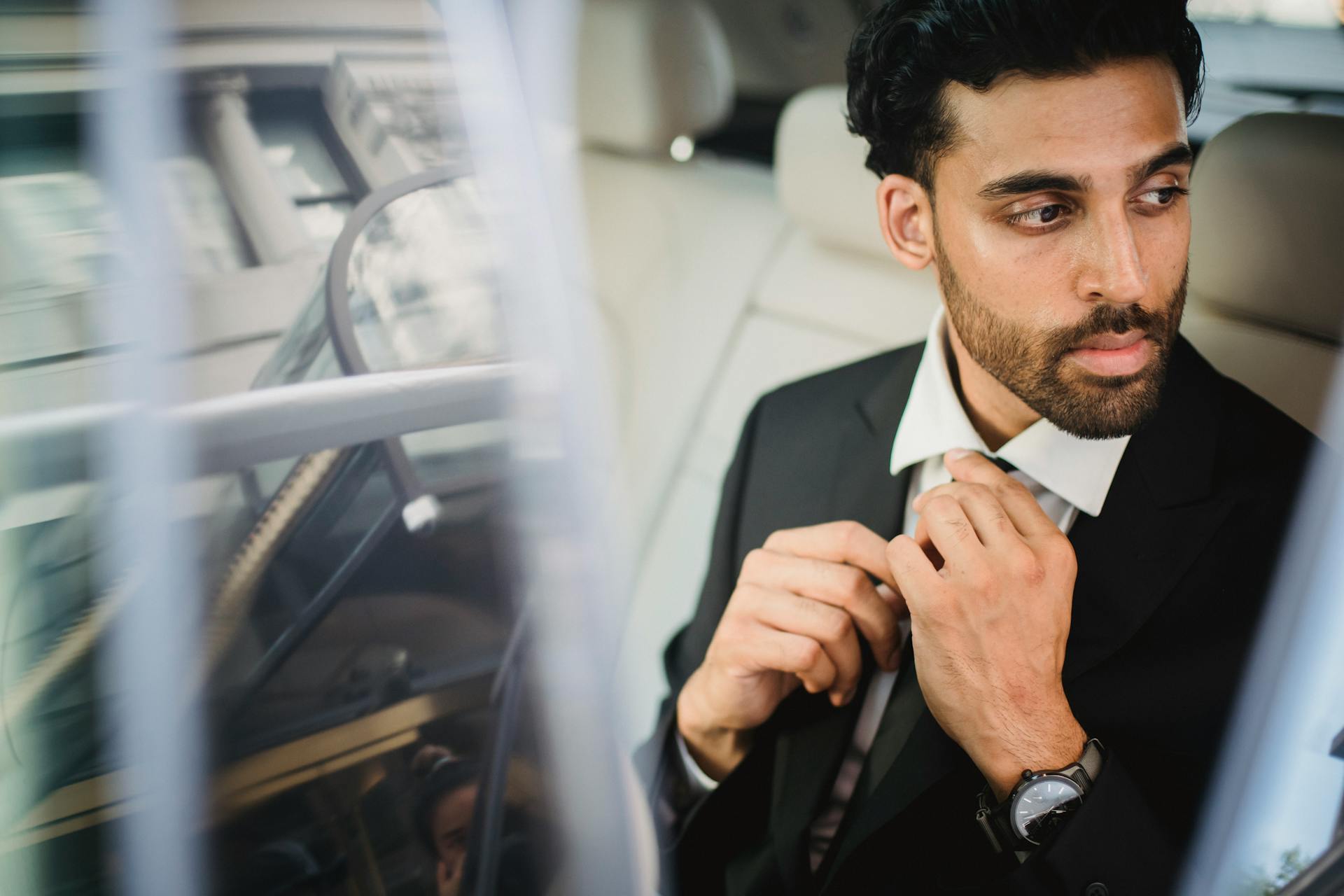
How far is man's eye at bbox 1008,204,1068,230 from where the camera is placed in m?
0.62

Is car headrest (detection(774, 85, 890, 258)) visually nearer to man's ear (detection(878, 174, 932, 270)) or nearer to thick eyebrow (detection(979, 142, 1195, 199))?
man's ear (detection(878, 174, 932, 270))

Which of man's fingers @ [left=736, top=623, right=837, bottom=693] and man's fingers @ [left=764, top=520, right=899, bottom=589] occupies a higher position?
man's fingers @ [left=764, top=520, right=899, bottom=589]

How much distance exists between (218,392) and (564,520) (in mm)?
418

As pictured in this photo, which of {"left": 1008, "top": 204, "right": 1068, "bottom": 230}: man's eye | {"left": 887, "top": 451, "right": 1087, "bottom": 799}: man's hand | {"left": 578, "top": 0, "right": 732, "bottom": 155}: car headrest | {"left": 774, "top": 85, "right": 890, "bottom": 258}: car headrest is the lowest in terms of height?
{"left": 887, "top": 451, "right": 1087, "bottom": 799}: man's hand

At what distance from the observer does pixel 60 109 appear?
66 centimetres

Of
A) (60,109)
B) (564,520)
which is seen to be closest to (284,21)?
(60,109)

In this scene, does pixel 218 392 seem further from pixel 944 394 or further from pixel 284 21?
pixel 944 394

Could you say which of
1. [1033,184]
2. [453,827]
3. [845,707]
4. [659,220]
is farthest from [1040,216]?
[659,220]

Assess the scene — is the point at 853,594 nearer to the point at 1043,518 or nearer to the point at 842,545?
the point at 842,545

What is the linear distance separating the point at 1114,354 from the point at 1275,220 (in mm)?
269

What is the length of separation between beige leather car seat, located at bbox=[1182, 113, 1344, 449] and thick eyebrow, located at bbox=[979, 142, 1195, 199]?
0.19m

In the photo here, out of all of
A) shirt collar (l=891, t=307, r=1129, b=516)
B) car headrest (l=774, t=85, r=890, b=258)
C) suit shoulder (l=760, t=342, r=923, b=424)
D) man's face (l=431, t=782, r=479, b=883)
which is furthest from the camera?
car headrest (l=774, t=85, r=890, b=258)

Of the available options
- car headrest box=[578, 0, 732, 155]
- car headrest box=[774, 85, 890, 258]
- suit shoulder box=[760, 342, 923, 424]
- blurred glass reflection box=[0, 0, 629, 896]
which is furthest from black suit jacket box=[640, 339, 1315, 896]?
car headrest box=[578, 0, 732, 155]

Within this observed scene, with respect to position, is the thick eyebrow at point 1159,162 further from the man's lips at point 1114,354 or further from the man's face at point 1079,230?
the man's lips at point 1114,354
